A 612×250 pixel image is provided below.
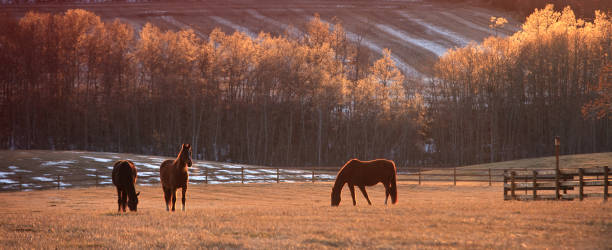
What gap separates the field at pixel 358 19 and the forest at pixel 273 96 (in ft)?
101

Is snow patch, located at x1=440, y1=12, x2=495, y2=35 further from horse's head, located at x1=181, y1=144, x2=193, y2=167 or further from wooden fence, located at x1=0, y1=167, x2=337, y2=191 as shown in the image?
horse's head, located at x1=181, y1=144, x2=193, y2=167

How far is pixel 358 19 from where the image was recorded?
106 metres

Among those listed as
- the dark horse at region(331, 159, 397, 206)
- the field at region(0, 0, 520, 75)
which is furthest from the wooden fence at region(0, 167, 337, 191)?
the field at region(0, 0, 520, 75)

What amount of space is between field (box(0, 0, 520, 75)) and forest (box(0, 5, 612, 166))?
1208 inches

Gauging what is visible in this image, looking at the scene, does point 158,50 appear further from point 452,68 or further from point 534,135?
point 534,135

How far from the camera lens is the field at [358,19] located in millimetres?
93688

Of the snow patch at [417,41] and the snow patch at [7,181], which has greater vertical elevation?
the snow patch at [417,41]

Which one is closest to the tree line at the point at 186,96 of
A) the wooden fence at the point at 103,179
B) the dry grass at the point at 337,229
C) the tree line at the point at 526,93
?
the tree line at the point at 526,93

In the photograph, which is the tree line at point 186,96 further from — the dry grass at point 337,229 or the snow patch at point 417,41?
the snow patch at point 417,41

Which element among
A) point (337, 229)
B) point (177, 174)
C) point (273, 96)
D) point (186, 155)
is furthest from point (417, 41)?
point (337, 229)

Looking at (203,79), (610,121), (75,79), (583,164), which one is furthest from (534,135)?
(75,79)

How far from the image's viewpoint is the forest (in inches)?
2080

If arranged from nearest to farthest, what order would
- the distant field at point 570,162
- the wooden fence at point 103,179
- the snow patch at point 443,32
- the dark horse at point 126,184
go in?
the dark horse at point 126,184 → the wooden fence at point 103,179 → the distant field at point 570,162 → the snow patch at point 443,32

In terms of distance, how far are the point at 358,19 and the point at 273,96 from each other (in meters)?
54.5
